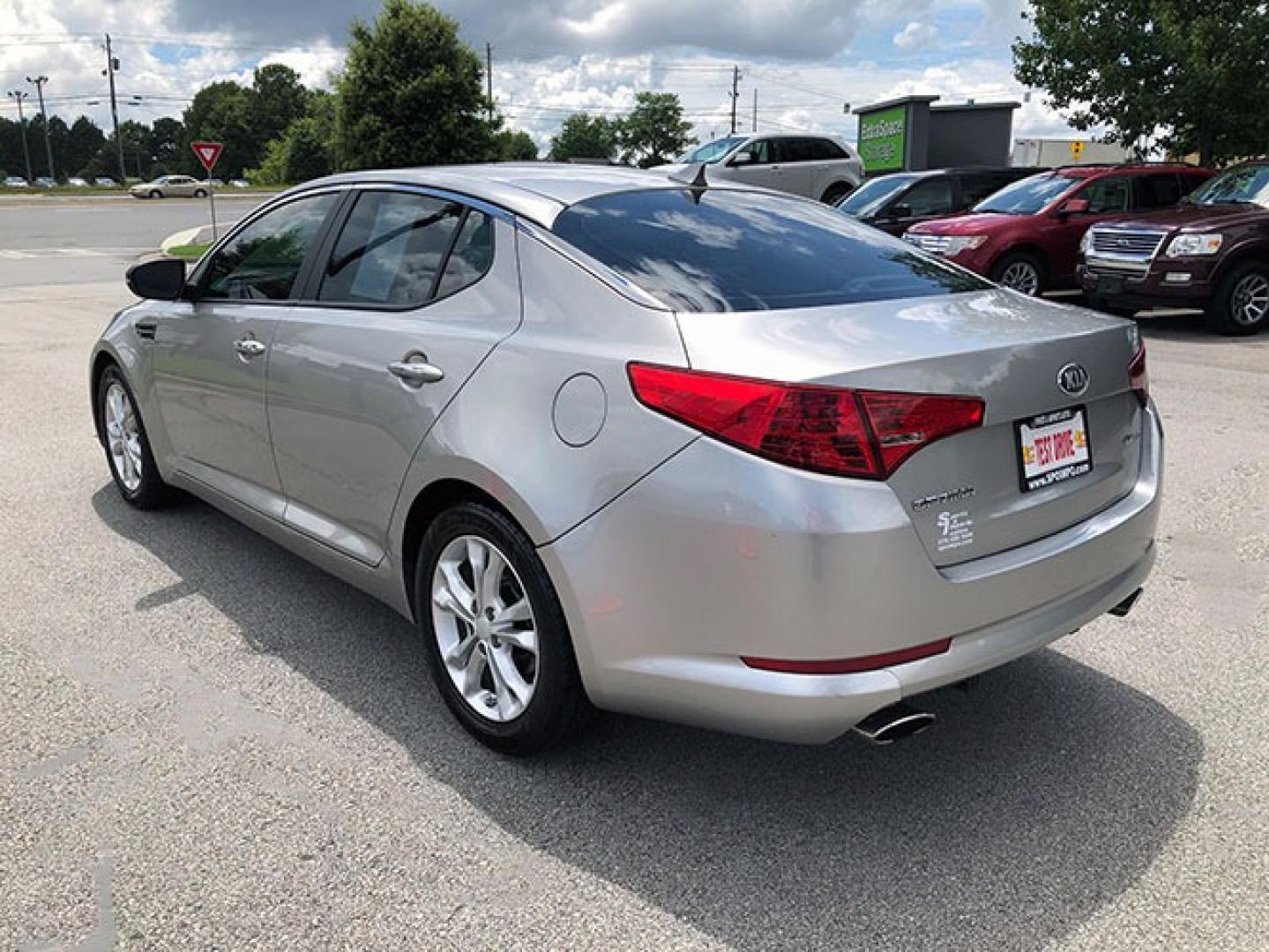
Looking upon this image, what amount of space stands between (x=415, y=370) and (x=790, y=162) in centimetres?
1913

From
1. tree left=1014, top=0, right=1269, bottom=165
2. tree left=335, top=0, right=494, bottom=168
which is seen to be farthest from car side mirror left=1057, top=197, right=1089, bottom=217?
tree left=335, top=0, right=494, bottom=168

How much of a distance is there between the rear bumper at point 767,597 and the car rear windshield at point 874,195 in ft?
43.5

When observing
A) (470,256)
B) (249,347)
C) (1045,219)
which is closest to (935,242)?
(1045,219)

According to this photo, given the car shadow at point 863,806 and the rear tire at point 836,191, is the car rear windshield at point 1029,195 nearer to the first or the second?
the rear tire at point 836,191

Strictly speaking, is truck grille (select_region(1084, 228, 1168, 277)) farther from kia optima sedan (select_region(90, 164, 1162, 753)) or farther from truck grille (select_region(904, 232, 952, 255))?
kia optima sedan (select_region(90, 164, 1162, 753))

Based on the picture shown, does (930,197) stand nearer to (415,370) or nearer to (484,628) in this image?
(415,370)

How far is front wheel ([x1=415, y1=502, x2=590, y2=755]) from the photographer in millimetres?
2771

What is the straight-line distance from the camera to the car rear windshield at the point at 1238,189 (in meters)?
11.7

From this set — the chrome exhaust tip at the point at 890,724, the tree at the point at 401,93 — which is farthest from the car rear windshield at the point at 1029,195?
the tree at the point at 401,93

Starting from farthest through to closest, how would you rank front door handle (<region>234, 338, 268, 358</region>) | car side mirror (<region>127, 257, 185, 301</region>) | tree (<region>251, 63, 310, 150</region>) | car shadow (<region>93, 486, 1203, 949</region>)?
tree (<region>251, 63, 310, 150</region>), car side mirror (<region>127, 257, 185, 301</region>), front door handle (<region>234, 338, 268, 358</region>), car shadow (<region>93, 486, 1203, 949</region>)

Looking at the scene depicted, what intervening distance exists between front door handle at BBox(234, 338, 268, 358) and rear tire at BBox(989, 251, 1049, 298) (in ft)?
34.1

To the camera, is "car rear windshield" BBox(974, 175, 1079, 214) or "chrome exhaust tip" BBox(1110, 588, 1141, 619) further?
"car rear windshield" BBox(974, 175, 1079, 214)

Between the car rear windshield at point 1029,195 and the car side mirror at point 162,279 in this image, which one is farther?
the car rear windshield at point 1029,195

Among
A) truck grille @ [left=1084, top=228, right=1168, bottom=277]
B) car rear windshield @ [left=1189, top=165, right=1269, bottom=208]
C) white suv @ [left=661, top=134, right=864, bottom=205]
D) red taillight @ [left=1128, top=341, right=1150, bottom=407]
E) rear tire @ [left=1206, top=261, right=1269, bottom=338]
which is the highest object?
white suv @ [left=661, top=134, right=864, bottom=205]
